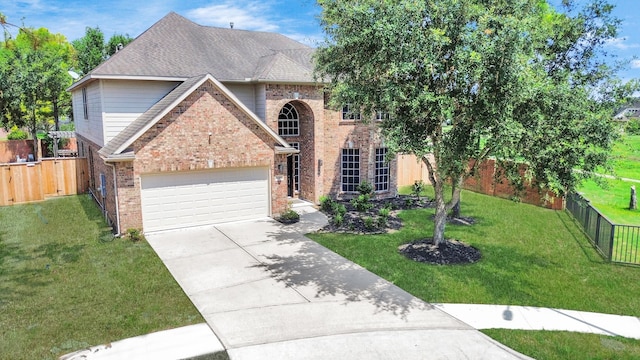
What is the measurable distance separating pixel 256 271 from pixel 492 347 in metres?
6.11

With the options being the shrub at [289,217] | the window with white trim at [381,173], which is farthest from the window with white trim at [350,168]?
the shrub at [289,217]

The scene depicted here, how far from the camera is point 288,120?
19969 mm

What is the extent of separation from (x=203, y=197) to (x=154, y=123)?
10.8 feet

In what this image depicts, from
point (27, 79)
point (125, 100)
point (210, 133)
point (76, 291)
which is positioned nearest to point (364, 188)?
point (210, 133)

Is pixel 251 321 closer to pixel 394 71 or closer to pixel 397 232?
pixel 394 71

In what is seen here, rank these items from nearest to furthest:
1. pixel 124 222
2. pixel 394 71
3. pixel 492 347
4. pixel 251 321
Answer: pixel 492 347
pixel 251 321
pixel 394 71
pixel 124 222

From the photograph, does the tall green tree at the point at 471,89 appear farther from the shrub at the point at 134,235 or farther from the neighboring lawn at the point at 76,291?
the shrub at the point at 134,235

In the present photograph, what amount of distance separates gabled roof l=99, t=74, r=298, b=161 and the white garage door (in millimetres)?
1212

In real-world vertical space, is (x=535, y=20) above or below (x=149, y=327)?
above

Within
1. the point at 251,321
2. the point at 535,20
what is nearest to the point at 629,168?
the point at 535,20

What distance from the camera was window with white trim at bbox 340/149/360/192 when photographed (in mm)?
20859

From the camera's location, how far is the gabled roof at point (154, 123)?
14.0 metres

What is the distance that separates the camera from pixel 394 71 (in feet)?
32.4

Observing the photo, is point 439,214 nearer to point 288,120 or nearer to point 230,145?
point 230,145
